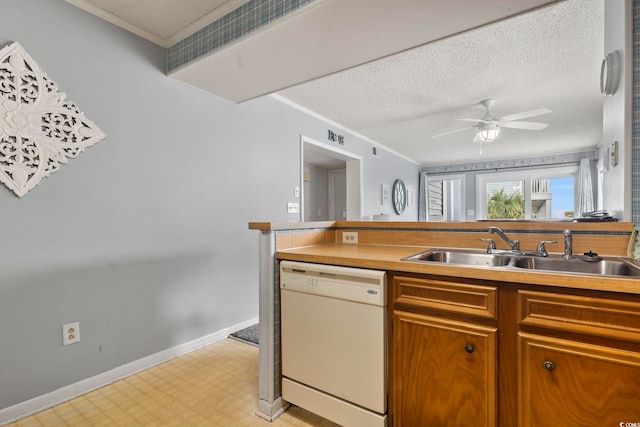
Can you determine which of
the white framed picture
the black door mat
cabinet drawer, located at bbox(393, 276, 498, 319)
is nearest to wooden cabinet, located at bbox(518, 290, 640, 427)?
cabinet drawer, located at bbox(393, 276, 498, 319)

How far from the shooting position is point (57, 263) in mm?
1659

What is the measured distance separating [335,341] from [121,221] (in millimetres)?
1596

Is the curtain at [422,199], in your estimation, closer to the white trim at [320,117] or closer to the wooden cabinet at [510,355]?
the white trim at [320,117]

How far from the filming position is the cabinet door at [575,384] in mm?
882

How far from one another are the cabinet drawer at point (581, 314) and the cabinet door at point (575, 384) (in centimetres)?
5

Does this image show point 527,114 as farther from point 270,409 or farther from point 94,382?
point 94,382

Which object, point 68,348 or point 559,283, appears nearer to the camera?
point 559,283

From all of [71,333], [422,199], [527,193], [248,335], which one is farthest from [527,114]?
[71,333]

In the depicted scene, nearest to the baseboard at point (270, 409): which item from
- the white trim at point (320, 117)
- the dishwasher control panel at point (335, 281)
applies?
the dishwasher control panel at point (335, 281)

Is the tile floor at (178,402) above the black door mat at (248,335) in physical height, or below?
above

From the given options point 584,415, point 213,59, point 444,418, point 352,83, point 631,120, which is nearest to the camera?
point 584,415

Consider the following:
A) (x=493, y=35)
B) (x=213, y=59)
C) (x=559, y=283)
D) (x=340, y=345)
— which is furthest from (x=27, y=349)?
(x=493, y=35)

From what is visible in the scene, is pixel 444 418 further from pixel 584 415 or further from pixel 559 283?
pixel 559 283

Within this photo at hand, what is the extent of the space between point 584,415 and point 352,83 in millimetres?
2872
